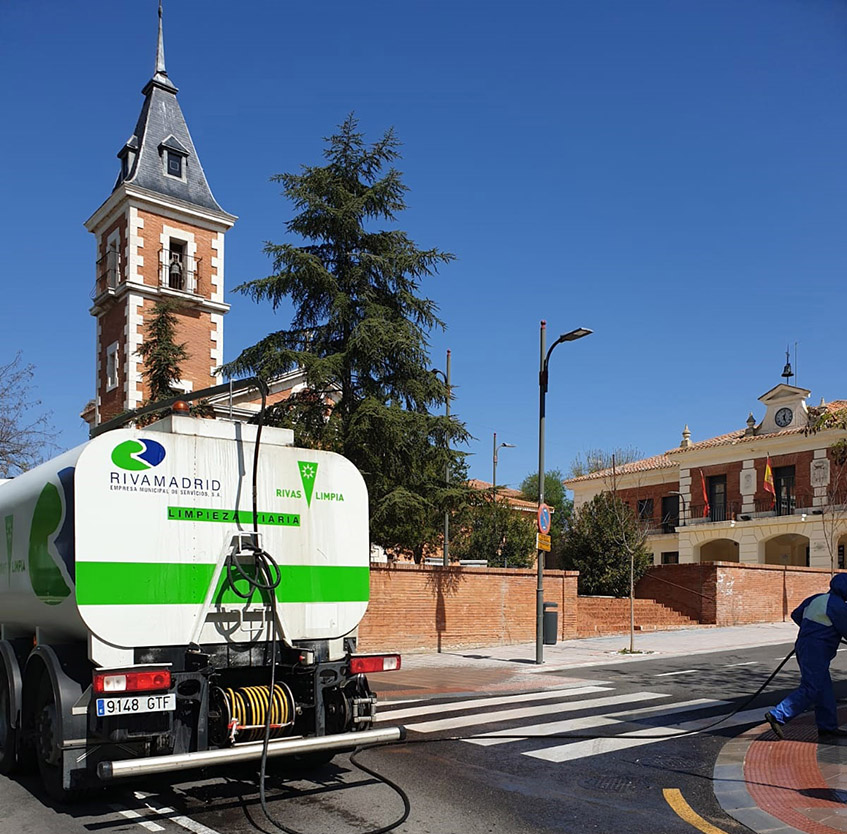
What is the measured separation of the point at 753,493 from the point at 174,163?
31.5m

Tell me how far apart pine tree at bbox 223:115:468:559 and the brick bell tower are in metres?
17.9

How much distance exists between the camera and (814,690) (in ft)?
28.7

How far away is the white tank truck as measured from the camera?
20.6ft

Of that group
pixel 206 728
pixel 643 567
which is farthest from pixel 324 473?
pixel 643 567

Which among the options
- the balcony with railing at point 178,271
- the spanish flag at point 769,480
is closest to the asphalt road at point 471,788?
the balcony with railing at point 178,271

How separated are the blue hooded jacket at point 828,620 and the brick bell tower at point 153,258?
30.6m

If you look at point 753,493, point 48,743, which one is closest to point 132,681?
point 48,743

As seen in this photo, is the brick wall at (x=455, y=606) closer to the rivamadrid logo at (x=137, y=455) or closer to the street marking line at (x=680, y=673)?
the street marking line at (x=680, y=673)

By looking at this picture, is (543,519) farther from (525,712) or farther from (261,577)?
(261,577)

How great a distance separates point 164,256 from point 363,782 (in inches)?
1342

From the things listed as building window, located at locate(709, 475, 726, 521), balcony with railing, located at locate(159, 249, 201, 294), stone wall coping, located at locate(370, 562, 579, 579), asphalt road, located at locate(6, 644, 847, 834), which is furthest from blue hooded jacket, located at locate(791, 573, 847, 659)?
building window, located at locate(709, 475, 726, 521)

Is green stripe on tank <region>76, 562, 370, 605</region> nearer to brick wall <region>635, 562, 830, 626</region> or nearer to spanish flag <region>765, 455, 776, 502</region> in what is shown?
brick wall <region>635, 562, 830, 626</region>

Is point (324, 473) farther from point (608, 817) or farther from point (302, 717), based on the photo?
point (608, 817)

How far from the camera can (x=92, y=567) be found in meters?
6.28
